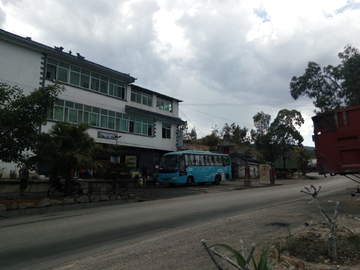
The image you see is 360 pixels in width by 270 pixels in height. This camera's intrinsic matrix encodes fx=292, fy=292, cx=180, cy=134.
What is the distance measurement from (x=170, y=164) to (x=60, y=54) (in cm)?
1260

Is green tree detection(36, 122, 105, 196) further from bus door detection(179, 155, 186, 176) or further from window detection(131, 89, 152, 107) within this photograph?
window detection(131, 89, 152, 107)

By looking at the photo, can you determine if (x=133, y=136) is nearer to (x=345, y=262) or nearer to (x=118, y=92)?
(x=118, y=92)

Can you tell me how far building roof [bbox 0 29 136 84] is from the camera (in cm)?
2077

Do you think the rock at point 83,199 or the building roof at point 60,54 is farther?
the building roof at point 60,54

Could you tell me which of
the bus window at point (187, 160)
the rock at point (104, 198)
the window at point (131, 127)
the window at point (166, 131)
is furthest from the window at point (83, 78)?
the rock at point (104, 198)

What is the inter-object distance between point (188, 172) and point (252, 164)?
900 inches

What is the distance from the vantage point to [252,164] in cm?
4559

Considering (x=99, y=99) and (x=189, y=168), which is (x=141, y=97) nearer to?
(x=99, y=99)

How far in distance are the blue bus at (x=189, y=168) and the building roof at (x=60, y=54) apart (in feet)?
29.8

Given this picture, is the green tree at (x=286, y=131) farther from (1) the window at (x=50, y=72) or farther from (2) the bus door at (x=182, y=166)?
(1) the window at (x=50, y=72)

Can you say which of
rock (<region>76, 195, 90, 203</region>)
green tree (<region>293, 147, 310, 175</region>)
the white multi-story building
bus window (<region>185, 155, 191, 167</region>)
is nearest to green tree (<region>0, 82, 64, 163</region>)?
rock (<region>76, 195, 90, 203</region>)

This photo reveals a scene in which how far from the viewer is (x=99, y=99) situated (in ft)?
85.9

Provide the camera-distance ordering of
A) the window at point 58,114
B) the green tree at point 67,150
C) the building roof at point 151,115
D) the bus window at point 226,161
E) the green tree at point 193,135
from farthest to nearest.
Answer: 1. the green tree at point 193,135
2. the bus window at point 226,161
3. the building roof at point 151,115
4. the window at point 58,114
5. the green tree at point 67,150

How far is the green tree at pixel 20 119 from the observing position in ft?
40.0
